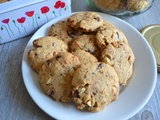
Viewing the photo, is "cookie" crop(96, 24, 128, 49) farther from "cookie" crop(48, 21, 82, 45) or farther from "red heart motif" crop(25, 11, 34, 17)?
"red heart motif" crop(25, 11, 34, 17)

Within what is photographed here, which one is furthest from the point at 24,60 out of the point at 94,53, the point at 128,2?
the point at 128,2

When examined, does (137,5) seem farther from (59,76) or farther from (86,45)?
(59,76)

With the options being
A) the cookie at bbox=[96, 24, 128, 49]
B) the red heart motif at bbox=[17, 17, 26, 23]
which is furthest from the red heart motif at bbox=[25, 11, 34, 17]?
the cookie at bbox=[96, 24, 128, 49]

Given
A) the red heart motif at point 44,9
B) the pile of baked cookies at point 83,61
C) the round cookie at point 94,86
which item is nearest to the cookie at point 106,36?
the pile of baked cookies at point 83,61

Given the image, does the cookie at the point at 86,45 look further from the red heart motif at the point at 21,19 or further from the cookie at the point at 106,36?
the red heart motif at the point at 21,19

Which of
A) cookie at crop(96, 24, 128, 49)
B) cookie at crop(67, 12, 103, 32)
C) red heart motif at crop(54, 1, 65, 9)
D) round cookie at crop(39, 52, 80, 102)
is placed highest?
red heart motif at crop(54, 1, 65, 9)

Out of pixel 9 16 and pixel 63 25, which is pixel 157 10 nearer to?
pixel 63 25
